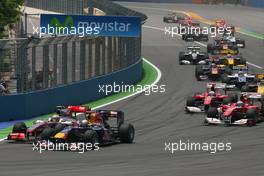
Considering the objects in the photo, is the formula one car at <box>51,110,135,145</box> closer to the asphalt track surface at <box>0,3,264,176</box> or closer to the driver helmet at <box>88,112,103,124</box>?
the driver helmet at <box>88,112,103,124</box>

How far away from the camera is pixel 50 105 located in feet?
105

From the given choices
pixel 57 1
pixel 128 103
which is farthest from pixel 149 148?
pixel 57 1

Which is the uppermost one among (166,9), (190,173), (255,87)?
(190,173)

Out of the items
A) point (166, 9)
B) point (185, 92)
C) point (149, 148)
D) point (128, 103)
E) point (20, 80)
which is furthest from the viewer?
point (166, 9)

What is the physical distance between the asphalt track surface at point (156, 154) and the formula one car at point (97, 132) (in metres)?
0.31

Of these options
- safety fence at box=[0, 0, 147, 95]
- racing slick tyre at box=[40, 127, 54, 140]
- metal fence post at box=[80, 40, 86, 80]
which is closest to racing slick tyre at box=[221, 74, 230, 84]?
safety fence at box=[0, 0, 147, 95]

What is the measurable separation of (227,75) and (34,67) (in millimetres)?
11452

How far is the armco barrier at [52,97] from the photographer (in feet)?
98.3

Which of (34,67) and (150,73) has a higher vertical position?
(34,67)

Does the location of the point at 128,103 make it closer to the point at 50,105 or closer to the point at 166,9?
the point at 50,105

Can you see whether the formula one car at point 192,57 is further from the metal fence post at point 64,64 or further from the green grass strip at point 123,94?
the metal fence post at point 64,64

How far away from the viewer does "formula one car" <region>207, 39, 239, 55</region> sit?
168 feet

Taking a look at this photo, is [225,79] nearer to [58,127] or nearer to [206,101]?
[206,101]

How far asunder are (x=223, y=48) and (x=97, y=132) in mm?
30173
